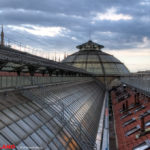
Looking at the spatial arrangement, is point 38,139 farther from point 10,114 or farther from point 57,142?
point 10,114

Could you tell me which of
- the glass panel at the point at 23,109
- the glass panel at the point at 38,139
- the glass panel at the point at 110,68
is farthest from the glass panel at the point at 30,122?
the glass panel at the point at 110,68

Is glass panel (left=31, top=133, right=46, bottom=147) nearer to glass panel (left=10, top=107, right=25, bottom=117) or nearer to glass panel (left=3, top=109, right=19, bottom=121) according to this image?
glass panel (left=3, top=109, right=19, bottom=121)

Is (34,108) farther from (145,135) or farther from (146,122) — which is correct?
(146,122)

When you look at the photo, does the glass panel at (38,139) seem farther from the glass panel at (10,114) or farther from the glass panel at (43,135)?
the glass panel at (10,114)

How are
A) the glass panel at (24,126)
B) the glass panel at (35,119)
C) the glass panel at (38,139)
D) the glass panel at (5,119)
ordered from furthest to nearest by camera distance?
the glass panel at (35,119)
the glass panel at (24,126)
the glass panel at (38,139)
the glass panel at (5,119)

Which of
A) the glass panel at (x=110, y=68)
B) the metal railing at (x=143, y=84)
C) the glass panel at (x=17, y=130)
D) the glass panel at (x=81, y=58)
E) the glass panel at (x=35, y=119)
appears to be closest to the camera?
the glass panel at (x=17, y=130)

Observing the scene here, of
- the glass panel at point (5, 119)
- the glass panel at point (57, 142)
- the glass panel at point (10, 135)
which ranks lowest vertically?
the glass panel at point (57, 142)

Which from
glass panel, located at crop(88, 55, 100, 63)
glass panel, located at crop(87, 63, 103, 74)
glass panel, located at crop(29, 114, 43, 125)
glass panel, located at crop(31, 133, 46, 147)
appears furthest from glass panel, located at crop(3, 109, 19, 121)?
glass panel, located at crop(88, 55, 100, 63)

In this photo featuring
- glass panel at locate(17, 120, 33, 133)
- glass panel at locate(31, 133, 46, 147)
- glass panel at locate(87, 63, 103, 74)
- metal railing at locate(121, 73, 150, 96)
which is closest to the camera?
glass panel at locate(31, 133, 46, 147)

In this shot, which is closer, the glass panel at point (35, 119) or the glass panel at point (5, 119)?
the glass panel at point (5, 119)

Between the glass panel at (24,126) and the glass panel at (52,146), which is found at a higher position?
the glass panel at (24,126)

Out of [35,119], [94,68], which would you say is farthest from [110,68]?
[35,119]

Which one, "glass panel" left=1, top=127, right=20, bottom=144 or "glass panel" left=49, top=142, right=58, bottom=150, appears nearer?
"glass panel" left=1, top=127, right=20, bottom=144

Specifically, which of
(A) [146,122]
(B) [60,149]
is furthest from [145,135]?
(B) [60,149]
